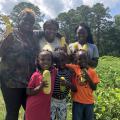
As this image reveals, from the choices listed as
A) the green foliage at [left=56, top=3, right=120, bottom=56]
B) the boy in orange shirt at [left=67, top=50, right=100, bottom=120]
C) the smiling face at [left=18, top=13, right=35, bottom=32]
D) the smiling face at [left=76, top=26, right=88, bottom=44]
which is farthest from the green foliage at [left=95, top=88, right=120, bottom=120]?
the green foliage at [left=56, top=3, right=120, bottom=56]

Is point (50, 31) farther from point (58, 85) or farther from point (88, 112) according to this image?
point (88, 112)

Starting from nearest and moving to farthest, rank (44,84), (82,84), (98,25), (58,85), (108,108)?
(44,84), (58,85), (82,84), (108,108), (98,25)

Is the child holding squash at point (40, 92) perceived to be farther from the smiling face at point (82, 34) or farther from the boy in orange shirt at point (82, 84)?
the smiling face at point (82, 34)

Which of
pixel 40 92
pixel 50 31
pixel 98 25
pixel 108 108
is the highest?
pixel 98 25

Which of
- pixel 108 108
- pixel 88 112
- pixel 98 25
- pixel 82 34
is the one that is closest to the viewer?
pixel 88 112

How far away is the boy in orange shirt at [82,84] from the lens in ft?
17.7

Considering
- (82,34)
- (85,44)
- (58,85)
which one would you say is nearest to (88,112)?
(58,85)

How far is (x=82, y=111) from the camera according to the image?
18.2 feet

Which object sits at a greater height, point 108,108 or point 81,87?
point 81,87

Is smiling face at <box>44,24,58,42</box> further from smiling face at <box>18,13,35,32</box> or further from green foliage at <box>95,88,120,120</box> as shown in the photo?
green foliage at <box>95,88,120,120</box>

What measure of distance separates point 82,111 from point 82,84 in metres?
0.38

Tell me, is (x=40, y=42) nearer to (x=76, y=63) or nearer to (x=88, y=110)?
(x=76, y=63)

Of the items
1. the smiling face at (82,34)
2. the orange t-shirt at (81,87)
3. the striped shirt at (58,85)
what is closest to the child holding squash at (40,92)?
the striped shirt at (58,85)

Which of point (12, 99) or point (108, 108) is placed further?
point (108, 108)
